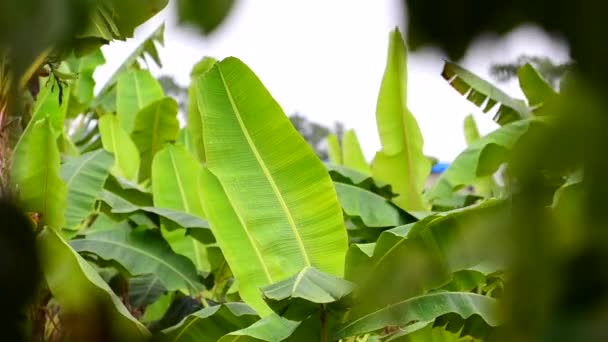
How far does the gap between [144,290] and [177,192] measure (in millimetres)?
377

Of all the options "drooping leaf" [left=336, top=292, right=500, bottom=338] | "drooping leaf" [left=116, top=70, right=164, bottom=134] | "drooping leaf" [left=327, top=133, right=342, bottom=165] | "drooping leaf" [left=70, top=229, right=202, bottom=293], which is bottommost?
"drooping leaf" [left=327, top=133, right=342, bottom=165]

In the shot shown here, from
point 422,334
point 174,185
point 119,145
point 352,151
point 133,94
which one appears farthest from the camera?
point 352,151

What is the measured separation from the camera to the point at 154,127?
3574mm

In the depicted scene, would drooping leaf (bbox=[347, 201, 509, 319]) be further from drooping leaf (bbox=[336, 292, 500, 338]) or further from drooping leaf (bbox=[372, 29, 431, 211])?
drooping leaf (bbox=[372, 29, 431, 211])

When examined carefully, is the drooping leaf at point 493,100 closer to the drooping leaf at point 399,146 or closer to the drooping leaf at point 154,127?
the drooping leaf at point 399,146

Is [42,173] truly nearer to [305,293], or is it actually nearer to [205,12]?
[305,293]

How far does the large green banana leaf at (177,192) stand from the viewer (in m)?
2.70

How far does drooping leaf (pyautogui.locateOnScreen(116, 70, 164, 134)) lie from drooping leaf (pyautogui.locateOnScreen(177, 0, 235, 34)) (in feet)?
11.7

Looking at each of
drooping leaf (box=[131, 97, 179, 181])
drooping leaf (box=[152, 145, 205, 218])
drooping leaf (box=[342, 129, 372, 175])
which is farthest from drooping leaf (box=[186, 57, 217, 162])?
drooping leaf (box=[342, 129, 372, 175])

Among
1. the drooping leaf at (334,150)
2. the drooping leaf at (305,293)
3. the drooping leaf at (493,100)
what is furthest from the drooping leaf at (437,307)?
the drooping leaf at (334,150)

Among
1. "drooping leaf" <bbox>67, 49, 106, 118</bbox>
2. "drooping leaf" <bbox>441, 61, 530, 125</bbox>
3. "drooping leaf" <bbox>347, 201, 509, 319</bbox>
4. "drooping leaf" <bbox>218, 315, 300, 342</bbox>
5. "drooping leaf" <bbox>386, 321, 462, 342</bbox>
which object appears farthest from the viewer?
"drooping leaf" <bbox>67, 49, 106, 118</bbox>

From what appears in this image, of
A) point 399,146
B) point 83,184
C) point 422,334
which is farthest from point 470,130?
point 422,334

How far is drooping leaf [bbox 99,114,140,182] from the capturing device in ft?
11.3

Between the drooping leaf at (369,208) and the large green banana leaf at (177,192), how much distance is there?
1.99 feet
